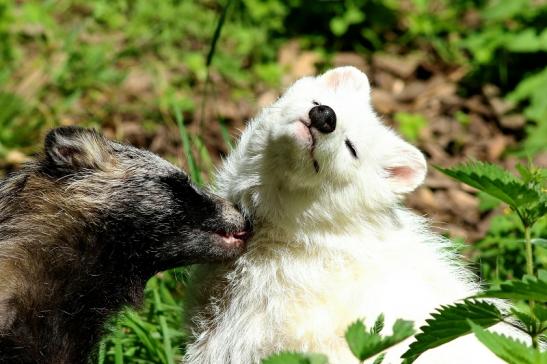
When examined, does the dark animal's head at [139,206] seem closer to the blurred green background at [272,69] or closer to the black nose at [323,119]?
the black nose at [323,119]

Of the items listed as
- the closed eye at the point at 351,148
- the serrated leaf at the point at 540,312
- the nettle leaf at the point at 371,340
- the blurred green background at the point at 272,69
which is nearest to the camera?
the nettle leaf at the point at 371,340

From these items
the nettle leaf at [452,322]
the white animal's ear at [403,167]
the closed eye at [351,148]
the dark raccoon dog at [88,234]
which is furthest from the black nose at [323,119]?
the nettle leaf at [452,322]

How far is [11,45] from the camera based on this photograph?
9812 millimetres

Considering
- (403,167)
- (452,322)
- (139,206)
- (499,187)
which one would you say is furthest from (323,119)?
(452,322)

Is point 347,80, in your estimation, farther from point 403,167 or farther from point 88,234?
point 88,234

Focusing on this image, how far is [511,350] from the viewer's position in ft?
10.7

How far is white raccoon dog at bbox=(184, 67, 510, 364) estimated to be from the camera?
14.9ft

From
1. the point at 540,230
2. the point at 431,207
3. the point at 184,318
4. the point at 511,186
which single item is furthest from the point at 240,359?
the point at 431,207

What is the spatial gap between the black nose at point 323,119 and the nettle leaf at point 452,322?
56.2 inches

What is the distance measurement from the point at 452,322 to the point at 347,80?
2.16m

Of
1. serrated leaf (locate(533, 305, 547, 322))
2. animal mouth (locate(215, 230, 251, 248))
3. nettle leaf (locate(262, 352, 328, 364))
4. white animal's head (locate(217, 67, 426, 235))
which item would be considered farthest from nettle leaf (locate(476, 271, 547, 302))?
animal mouth (locate(215, 230, 251, 248))

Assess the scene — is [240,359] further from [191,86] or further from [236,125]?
[191,86]

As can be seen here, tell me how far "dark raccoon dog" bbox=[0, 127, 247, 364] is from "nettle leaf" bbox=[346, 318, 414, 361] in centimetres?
175

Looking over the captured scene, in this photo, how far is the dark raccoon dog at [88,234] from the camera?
442cm
